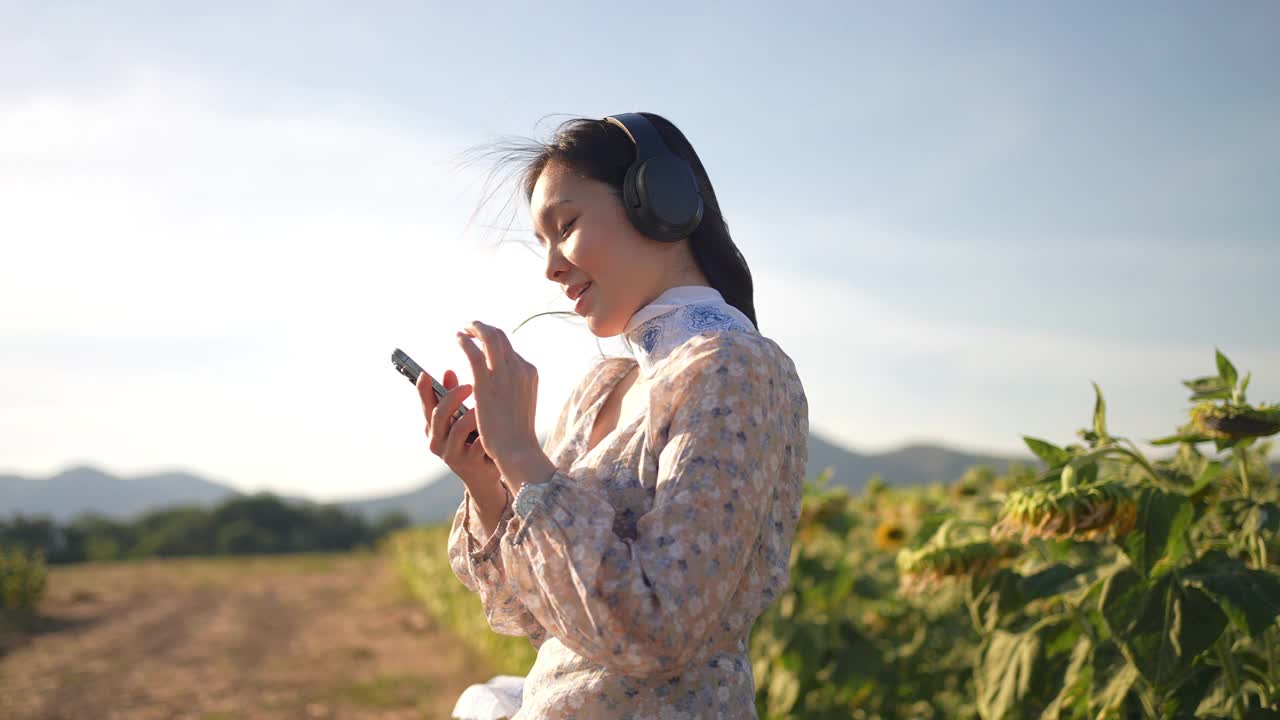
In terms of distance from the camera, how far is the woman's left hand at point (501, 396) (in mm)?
1274

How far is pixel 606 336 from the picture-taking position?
5.15ft

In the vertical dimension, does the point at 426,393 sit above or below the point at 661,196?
below

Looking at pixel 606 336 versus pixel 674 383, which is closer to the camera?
pixel 674 383

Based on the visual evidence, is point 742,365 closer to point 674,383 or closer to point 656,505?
point 674,383

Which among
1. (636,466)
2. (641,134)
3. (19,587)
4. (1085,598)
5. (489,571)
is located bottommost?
(19,587)

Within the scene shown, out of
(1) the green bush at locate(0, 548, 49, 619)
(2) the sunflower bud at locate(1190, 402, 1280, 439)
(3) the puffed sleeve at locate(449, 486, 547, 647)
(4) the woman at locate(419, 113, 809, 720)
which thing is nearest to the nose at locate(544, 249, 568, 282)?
(4) the woman at locate(419, 113, 809, 720)

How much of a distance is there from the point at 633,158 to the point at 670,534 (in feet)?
2.21

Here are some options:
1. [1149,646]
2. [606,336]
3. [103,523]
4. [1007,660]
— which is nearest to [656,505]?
[606,336]

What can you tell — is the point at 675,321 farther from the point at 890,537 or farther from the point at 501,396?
the point at 890,537

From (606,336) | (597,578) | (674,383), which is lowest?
(597,578)

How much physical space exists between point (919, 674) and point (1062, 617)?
4.37 ft

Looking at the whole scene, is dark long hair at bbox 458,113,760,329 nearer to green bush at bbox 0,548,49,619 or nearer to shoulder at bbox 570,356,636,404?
shoulder at bbox 570,356,636,404

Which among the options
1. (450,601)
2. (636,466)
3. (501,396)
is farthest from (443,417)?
(450,601)

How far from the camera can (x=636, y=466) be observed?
1.40 m
